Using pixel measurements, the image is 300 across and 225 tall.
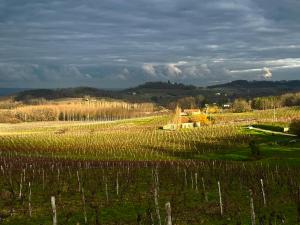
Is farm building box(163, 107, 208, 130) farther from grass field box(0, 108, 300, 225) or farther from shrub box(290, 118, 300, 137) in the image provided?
grass field box(0, 108, 300, 225)

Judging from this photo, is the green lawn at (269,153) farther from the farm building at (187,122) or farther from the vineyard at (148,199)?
the farm building at (187,122)

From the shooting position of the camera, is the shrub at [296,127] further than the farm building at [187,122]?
No

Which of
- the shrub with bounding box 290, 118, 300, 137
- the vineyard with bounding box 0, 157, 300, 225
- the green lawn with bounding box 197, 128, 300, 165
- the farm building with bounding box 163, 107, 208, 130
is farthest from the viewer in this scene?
the farm building with bounding box 163, 107, 208, 130

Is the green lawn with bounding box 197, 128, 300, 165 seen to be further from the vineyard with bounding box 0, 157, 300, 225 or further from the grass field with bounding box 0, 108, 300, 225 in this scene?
the vineyard with bounding box 0, 157, 300, 225

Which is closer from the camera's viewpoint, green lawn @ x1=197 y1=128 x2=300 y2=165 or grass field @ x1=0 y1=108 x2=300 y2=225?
grass field @ x1=0 y1=108 x2=300 y2=225

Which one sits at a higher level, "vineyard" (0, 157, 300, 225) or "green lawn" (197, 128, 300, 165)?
"vineyard" (0, 157, 300, 225)

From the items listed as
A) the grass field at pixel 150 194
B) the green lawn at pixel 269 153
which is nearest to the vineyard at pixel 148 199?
the grass field at pixel 150 194

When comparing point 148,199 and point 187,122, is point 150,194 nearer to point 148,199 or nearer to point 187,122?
point 148,199

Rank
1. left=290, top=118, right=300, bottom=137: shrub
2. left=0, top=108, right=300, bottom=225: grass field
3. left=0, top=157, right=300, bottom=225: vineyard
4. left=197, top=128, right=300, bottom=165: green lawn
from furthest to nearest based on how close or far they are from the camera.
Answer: left=290, top=118, right=300, bottom=137: shrub
left=197, top=128, right=300, bottom=165: green lawn
left=0, top=108, right=300, bottom=225: grass field
left=0, top=157, right=300, bottom=225: vineyard

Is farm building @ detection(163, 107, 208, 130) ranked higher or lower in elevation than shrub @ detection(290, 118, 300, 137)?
lower

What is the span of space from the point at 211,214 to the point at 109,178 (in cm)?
2032

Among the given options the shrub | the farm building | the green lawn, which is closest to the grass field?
the green lawn

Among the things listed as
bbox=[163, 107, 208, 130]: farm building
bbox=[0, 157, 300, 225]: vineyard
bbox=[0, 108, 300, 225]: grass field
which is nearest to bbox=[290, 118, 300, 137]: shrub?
bbox=[0, 108, 300, 225]: grass field

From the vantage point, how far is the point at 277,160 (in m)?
69.3
